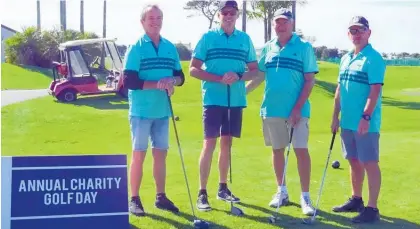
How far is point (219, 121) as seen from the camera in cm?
571

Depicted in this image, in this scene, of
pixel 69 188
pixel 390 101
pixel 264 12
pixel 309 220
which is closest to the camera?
pixel 69 188

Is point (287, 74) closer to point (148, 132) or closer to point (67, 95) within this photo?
point (148, 132)

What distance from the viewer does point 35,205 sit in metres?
4.49

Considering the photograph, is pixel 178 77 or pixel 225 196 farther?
pixel 225 196

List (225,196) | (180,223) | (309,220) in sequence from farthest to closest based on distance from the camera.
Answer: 1. (225,196)
2. (309,220)
3. (180,223)

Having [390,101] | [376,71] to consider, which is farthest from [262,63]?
[390,101]

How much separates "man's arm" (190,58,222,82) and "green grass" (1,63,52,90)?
19.3m

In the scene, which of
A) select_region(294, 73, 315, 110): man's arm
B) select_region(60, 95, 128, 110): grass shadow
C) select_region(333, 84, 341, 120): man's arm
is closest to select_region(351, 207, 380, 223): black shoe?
select_region(333, 84, 341, 120): man's arm

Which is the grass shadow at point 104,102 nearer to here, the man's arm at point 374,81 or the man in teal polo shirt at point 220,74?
the man in teal polo shirt at point 220,74

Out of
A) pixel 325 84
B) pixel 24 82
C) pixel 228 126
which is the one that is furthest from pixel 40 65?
pixel 228 126

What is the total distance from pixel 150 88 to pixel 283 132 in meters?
1.31

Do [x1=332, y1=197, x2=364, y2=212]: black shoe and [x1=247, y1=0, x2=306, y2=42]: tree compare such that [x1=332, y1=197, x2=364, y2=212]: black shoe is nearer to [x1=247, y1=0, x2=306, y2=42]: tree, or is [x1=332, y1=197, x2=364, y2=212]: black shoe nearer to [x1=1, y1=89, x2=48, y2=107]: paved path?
[x1=1, y1=89, x2=48, y2=107]: paved path

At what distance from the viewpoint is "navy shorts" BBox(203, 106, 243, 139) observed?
5676 mm

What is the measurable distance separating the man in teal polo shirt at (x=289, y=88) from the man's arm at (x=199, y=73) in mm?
500
